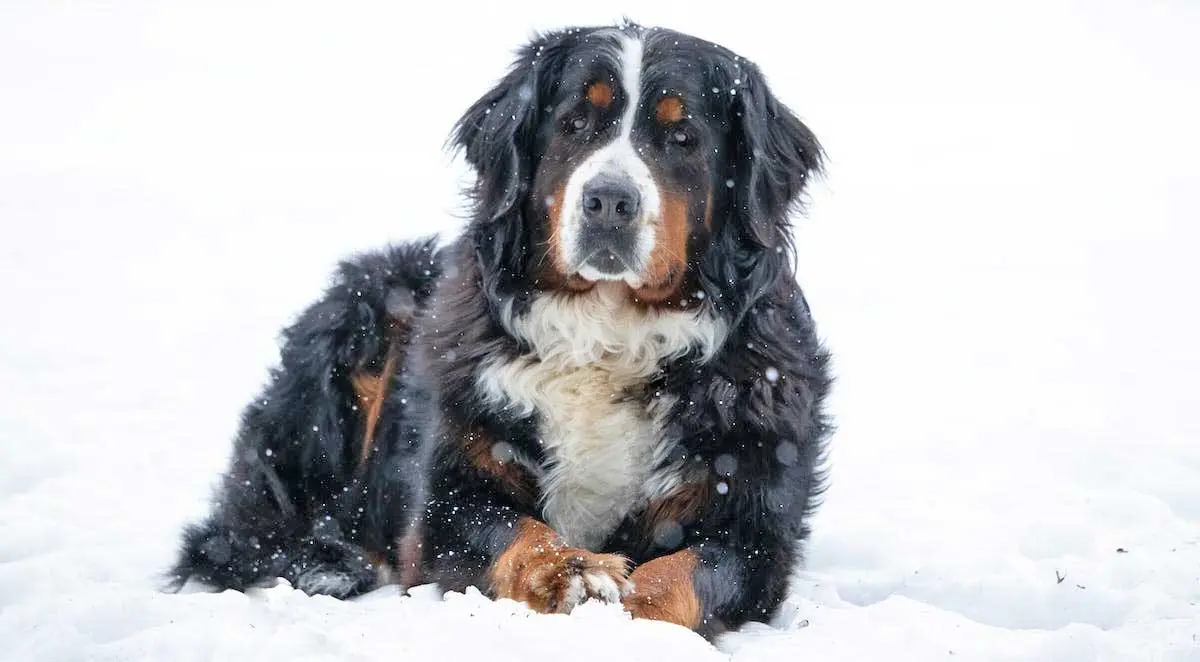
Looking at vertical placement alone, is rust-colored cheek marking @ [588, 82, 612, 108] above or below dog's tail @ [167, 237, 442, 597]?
above

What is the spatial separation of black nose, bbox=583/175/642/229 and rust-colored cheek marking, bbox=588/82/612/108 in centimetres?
37

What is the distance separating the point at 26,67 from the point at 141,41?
198 cm

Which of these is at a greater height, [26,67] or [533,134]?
[533,134]

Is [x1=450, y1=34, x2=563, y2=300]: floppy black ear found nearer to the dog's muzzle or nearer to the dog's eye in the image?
the dog's eye

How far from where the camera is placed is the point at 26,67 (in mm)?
18750

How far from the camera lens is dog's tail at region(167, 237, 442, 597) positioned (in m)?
4.57

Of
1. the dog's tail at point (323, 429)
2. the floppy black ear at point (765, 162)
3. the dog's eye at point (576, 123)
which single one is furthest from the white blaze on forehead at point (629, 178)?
the dog's tail at point (323, 429)

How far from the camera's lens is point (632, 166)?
11.8ft

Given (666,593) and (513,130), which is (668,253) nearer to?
(513,130)

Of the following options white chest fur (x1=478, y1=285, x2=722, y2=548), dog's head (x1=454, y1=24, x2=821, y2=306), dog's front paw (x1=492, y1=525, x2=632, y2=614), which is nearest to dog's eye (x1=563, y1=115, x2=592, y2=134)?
dog's head (x1=454, y1=24, x2=821, y2=306)

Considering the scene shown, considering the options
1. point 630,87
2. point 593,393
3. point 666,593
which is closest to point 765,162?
point 630,87

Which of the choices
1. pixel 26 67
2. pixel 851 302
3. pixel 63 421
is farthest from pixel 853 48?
pixel 63 421

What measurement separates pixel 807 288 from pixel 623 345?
828cm

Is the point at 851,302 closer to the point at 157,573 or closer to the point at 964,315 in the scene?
the point at 964,315
